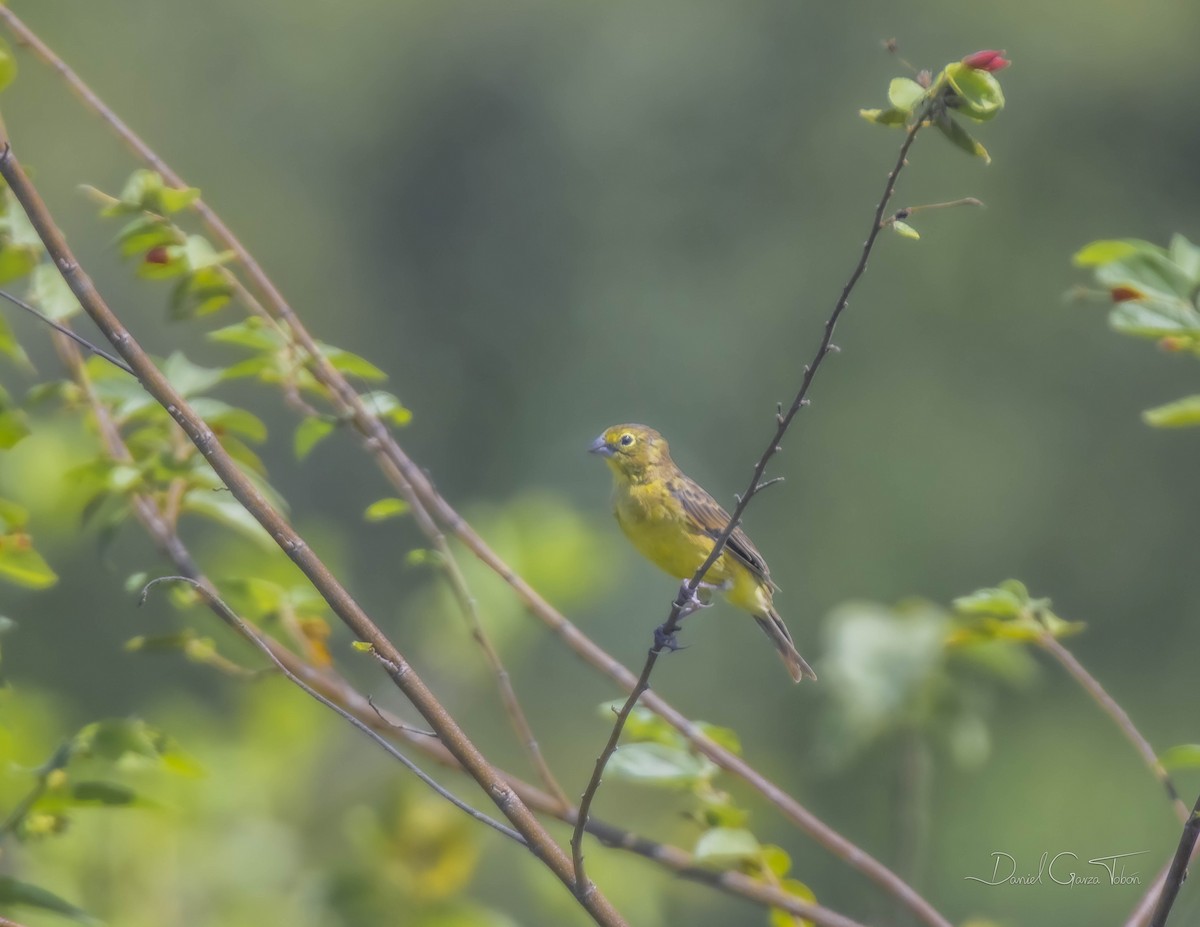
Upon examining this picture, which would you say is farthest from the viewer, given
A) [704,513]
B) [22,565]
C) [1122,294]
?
[704,513]

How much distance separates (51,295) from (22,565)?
1.40 feet

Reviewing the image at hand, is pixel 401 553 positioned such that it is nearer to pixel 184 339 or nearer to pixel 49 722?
pixel 184 339

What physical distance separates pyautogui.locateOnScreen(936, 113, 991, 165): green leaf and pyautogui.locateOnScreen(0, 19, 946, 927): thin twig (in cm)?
112

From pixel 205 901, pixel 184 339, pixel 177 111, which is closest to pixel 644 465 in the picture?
pixel 205 901

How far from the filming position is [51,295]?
93.8 inches

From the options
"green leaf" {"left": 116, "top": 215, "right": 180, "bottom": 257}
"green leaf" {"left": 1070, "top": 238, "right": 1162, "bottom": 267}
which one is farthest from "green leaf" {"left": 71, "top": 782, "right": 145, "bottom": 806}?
"green leaf" {"left": 1070, "top": 238, "right": 1162, "bottom": 267}

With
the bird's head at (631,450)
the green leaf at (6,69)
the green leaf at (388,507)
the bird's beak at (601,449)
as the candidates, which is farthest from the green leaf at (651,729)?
the bird's beak at (601,449)

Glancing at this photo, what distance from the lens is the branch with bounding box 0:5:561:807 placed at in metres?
2.45

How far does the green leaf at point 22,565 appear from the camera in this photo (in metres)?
2.28

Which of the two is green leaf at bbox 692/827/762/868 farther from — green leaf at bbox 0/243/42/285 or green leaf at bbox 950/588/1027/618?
green leaf at bbox 0/243/42/285

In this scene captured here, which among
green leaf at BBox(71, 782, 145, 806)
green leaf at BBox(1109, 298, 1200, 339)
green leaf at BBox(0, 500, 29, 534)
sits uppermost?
green leaf at BBox(1109, 298, 1200, 339)

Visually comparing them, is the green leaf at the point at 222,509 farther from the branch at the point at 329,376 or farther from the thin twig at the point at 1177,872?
the thin twig at the point at 1177,872

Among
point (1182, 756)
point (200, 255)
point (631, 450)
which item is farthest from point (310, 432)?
point (631, 450)

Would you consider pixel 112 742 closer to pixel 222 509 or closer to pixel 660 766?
pixel 222 509
